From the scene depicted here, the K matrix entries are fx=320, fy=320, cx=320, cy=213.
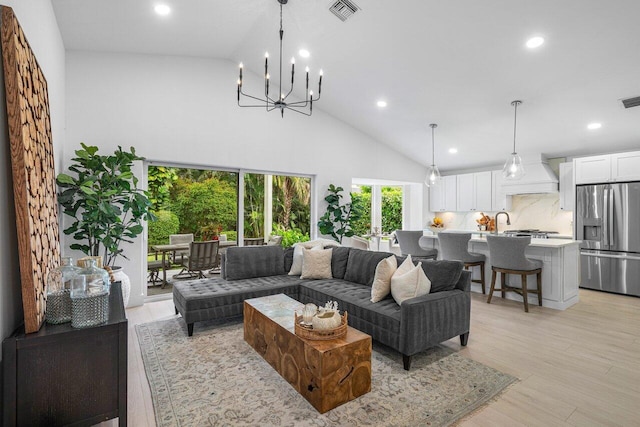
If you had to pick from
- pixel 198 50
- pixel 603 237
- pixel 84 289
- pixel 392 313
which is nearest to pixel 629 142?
pixel 603 237

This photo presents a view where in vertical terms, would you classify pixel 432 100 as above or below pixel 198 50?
below

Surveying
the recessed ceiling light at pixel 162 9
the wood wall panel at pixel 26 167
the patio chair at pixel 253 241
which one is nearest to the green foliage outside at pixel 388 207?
the patio chair at pixel 253 241

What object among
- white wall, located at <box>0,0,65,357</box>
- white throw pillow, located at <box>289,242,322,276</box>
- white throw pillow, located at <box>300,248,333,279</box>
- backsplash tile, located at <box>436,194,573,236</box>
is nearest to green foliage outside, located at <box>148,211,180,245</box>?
white wall, located at <box>0,0,65,357</box>

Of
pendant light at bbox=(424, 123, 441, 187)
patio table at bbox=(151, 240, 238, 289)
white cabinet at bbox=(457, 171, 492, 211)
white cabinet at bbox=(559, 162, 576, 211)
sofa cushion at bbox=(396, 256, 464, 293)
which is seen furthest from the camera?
white cabinet at bbox=(457, 171, 492, 211)

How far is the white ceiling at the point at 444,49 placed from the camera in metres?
3.20

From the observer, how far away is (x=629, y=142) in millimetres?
5090

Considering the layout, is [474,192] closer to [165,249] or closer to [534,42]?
[534,42]

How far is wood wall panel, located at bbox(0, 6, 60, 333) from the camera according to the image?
5.32 ft

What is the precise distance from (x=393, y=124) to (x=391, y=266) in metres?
3.79

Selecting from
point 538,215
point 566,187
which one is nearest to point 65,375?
point 566,187

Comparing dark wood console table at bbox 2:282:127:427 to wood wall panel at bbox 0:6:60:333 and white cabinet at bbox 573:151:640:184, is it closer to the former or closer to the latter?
wood wall panel at bbox 0:6:60:333

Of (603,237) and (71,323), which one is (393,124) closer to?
(603,237)

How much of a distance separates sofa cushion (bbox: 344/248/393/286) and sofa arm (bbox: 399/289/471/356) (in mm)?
948

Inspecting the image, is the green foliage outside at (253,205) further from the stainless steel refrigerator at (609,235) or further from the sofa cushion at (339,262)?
the stainless steel refrigerator at (609,235)
